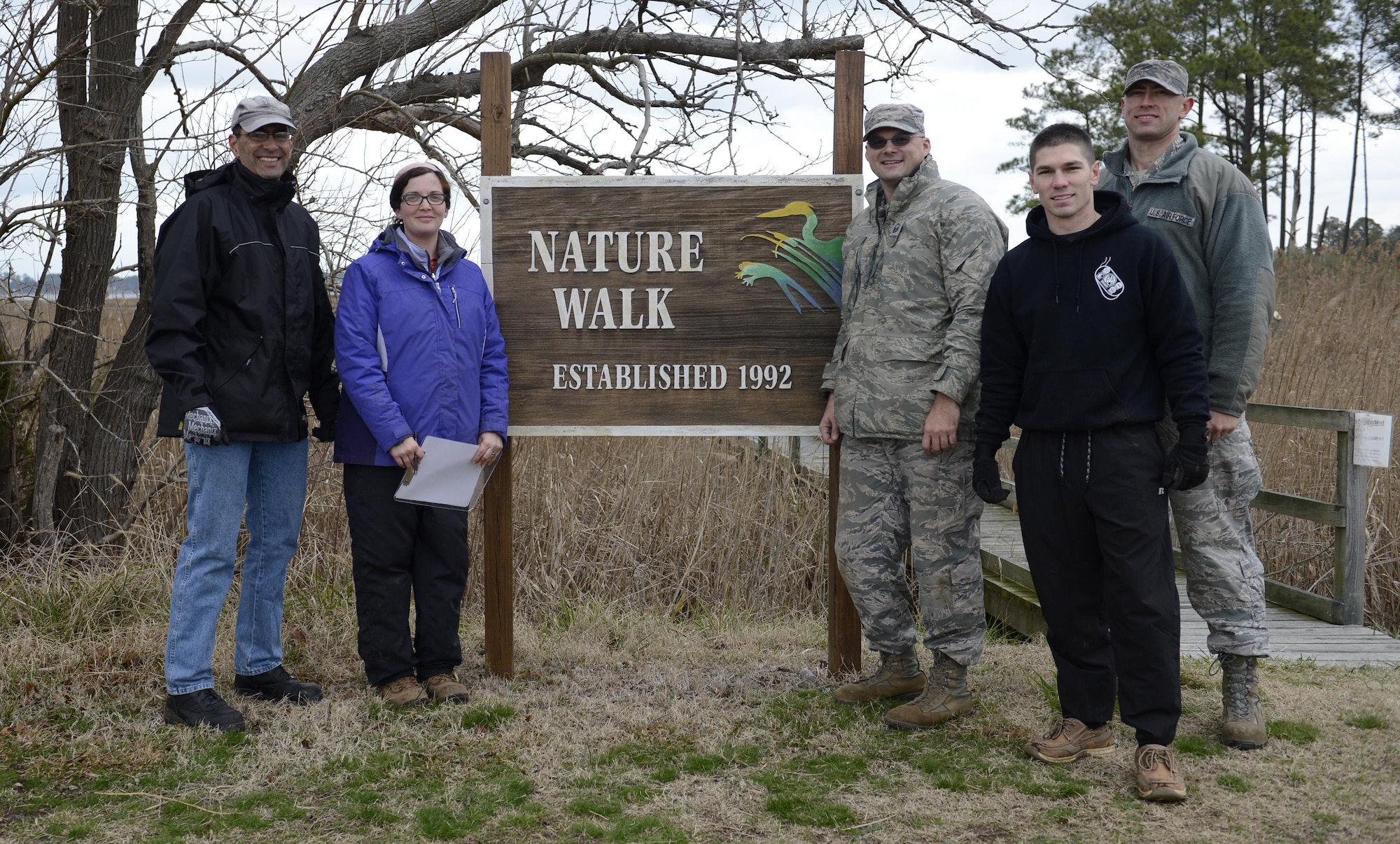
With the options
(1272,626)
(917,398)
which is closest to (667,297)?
(917,398)

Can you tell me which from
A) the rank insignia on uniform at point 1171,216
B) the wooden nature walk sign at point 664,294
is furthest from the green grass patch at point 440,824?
the rank insignia on uniform at point 1171,216

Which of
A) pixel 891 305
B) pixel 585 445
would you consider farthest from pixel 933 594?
pixel 585 445

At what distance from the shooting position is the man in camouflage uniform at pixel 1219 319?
3219 mm

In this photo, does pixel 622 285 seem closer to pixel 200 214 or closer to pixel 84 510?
pixel 200 214

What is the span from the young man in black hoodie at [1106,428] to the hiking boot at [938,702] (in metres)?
0.54

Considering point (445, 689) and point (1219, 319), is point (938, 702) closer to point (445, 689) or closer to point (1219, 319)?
point (1219, 319)

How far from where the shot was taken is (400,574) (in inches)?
146

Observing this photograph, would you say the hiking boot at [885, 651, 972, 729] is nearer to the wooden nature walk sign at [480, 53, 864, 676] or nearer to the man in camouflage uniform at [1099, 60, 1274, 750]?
the man in camouflage uniform at [1099, 60, 1274, 750]

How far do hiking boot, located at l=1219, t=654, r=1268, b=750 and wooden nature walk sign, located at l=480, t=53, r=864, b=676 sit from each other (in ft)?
5.36

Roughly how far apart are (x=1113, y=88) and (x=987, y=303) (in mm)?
23124

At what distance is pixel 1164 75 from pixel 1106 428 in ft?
3.74

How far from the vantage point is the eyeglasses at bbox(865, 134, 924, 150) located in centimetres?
354

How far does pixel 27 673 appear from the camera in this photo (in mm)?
3912

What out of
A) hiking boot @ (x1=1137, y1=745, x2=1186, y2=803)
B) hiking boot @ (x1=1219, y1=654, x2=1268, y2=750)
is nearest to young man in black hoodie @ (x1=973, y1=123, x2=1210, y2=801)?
hiking boot @ (x1=1137, y1=745, x2=1186, y2=803)
